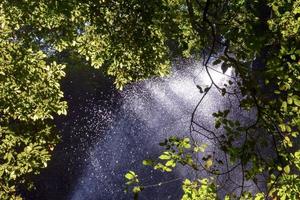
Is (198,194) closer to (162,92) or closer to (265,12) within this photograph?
(265,12)

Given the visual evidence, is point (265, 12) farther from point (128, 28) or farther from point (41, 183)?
point (41, 183)

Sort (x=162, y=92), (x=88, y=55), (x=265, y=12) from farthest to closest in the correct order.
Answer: (x=162, y=92), (x=265, y=12), (x=88, y=55)

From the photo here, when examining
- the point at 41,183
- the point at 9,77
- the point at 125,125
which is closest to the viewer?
the point at 9,77

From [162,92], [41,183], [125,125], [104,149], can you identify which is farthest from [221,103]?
[41,183]

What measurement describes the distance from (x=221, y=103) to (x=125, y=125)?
780 cm

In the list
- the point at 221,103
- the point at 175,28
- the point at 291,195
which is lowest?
the point at 291,195

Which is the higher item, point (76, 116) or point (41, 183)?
point (76, 116)

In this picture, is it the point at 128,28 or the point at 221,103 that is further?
the point at 221,103

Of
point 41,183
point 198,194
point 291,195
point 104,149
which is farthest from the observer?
point 104,149

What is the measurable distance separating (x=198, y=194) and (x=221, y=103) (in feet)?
84.5

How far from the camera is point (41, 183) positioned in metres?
19.5

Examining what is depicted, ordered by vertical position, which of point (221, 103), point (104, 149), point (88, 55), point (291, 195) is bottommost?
point (291, 195)

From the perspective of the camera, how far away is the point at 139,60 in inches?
288

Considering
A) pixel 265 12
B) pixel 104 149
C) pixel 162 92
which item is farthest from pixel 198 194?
pixel 162 92
